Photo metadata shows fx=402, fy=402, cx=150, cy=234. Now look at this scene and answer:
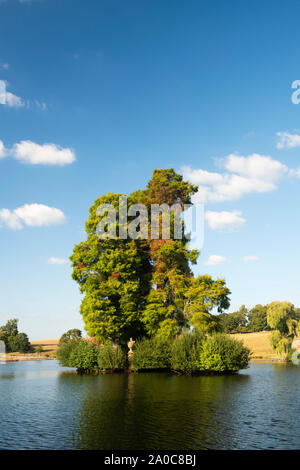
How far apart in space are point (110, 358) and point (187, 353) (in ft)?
32.9

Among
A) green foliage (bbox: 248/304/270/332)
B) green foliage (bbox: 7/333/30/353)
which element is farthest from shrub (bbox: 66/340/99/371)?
A: green foliage (bbox: 248/304/270/332)

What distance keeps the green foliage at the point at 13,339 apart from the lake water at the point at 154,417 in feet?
326

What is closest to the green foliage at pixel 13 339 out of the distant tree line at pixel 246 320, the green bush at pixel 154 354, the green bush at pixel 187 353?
the distant tree line at pixel 246 320

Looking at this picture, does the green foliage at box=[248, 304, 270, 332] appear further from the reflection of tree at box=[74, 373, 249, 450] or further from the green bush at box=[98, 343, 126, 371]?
the reflection of tree at box=[74, 373, 249, 450]

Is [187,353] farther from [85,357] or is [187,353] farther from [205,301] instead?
[85,357]

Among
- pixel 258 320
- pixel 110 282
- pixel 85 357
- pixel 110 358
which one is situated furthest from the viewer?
pixel 258 320

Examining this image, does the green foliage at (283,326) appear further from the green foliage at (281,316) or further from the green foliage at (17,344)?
the green foliage at (17,344)

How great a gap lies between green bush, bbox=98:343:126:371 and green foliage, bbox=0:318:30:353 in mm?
86026

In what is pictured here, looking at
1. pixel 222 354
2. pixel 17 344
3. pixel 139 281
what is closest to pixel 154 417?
pixel 222 354

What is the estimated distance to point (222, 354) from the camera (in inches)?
1703

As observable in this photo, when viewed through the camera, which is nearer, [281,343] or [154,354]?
[154,354]

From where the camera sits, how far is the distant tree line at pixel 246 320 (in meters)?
153

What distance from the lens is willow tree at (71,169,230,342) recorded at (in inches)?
1847
